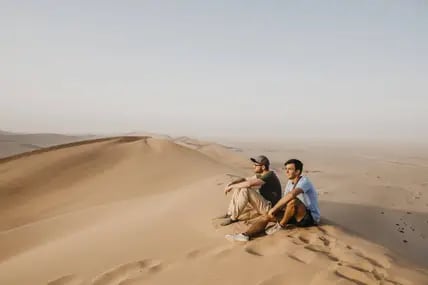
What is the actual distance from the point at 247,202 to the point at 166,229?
1.42 metres

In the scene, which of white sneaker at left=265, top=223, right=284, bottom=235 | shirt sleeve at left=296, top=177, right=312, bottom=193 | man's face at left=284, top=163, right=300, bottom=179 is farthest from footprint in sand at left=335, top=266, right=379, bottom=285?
man's face at left=284, top=163, right=300, bottom=179

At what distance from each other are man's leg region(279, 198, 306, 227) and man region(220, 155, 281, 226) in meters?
0.43

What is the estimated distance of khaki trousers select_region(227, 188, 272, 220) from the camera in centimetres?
566

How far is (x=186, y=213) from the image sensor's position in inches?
277

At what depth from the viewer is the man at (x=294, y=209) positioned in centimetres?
509

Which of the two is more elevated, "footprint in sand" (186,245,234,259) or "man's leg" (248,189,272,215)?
"man's leg" (248,189,272,215)

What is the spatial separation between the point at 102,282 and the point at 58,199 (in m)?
7.69

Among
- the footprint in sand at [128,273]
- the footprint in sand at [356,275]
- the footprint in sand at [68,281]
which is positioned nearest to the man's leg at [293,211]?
the footprint in sand at [356,275]

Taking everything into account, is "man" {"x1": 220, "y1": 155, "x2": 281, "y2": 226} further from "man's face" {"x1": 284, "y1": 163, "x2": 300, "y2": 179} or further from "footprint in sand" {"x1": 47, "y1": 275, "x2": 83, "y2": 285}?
"footprint in sand" {"x1": 47, "y1": 275, "x2": 83, "y2": 285}

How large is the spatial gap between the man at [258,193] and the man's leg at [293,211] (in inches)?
16.8

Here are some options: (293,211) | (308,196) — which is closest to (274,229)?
(293,211)

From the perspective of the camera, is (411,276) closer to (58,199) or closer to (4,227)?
(4,227)

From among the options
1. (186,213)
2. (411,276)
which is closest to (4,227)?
(186,213)

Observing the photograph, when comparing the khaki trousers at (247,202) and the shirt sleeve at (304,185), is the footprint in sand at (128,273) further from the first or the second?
the shirt sleeve at (304,185)
